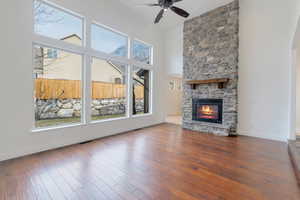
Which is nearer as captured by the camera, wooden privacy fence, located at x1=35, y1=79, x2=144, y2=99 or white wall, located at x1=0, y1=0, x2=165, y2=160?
white wall, located at x1=0, y1=0, x2=165, y2=160

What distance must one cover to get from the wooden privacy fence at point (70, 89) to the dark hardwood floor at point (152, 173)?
50.9 inches

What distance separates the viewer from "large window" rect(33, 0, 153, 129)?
10.9ft

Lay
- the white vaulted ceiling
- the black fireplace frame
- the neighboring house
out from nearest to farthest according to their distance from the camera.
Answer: the neighboring house
the white vaulted ceiling
the black fireplace frame

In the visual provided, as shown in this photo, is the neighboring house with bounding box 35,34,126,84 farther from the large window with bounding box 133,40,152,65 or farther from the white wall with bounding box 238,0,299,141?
the white wall with bounding box 238,0,299,141

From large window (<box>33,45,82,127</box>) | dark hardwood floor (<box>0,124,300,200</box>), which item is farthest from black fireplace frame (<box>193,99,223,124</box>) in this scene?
large window (<box>33,45,82,127</box>)

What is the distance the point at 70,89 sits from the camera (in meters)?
3.84

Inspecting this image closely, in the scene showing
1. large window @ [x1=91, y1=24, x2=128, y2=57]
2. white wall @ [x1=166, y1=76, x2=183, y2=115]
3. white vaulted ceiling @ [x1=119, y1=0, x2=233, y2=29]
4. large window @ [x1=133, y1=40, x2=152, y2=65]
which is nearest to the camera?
large window @ [x1=91, y1=24, x2=128, y2=57]

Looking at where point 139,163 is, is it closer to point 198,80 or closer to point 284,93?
point 198,80

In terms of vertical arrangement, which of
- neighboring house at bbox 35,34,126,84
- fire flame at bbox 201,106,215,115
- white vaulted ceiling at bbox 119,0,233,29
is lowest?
fire flame at bbox 201,106,215,115

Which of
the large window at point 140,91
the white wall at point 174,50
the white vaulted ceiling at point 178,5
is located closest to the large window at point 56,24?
the white vaulted ceiling at point 178,5

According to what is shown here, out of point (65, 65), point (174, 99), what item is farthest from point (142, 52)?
point (174, 99)

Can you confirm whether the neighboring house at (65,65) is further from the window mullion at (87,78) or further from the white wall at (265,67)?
the white wall at (265,67)

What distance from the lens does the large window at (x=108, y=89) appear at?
4348 millimetres

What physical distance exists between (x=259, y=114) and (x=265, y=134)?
59 centimetres
